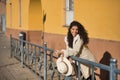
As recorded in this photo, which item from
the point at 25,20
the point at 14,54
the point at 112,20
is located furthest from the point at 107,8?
the point at 25,20

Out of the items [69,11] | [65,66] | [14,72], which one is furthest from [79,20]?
[65,66]

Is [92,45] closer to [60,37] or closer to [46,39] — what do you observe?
[60,37]

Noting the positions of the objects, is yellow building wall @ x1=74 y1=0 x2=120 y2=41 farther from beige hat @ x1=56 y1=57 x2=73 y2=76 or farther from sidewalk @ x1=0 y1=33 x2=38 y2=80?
sidewalk @ x1=0 y1=33 x2=38 y2=80

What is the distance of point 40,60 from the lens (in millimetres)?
9469

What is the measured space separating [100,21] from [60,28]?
12.1 feet

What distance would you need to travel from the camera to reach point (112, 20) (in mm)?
7812

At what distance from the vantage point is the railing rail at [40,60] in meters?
5.49

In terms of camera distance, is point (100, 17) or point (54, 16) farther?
point (54, 16)

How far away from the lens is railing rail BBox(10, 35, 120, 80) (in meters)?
5.49

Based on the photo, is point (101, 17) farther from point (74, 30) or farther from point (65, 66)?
point (65, 66)

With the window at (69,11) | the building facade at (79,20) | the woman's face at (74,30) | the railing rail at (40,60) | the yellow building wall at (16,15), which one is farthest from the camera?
the yellow building wall at (16,15)

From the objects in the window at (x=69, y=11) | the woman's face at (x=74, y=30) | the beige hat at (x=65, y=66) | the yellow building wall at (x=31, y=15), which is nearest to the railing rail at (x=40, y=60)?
the beige hat at (x=65, y=66)

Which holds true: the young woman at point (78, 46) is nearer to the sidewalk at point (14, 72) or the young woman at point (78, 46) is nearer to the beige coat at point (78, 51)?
the beige coat at point (78, 51)

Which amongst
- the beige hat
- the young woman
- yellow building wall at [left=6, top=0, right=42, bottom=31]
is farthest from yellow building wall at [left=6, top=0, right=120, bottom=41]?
yellow building wall at [left=6, top=0, right=42, bottom=31]
